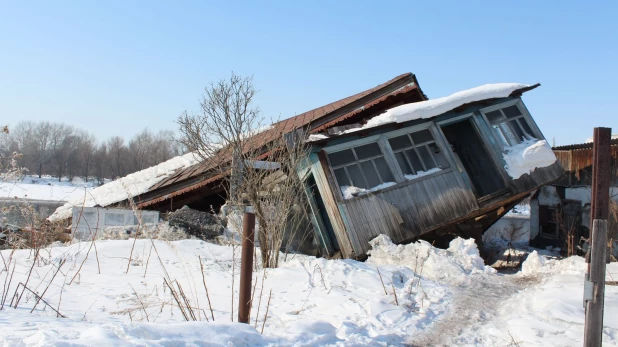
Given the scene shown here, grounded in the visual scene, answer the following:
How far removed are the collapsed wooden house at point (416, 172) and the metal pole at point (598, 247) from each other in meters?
7.08

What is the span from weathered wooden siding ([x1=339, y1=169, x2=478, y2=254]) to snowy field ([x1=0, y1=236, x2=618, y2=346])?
2270mm

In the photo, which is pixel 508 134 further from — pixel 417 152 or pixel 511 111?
pixel 417 152

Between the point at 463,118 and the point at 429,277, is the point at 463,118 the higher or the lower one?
the higher one

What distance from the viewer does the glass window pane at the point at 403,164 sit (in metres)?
12.5

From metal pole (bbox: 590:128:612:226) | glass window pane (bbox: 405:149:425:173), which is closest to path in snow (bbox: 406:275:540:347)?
metal pole (bbox: 590:128:612:226)

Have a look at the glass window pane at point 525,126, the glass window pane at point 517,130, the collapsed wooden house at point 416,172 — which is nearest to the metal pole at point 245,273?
the collapsed wooden house at point 416,172

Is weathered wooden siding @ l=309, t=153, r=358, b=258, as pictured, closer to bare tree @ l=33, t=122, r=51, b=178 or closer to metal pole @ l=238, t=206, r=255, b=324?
metal pole @ l=238, t=206, r=255, b=324

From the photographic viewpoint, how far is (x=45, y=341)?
320cm

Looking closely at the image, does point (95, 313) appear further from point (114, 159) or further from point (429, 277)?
point (114, 159)

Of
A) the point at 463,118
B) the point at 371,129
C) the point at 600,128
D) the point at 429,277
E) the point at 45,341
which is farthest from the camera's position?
the point at 463,118

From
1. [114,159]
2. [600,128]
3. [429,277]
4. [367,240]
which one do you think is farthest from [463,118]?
[114,159]

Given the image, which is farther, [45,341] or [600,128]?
[600,128]

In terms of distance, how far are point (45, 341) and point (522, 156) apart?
39.3 feet

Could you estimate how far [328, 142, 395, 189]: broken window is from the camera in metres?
11.9
